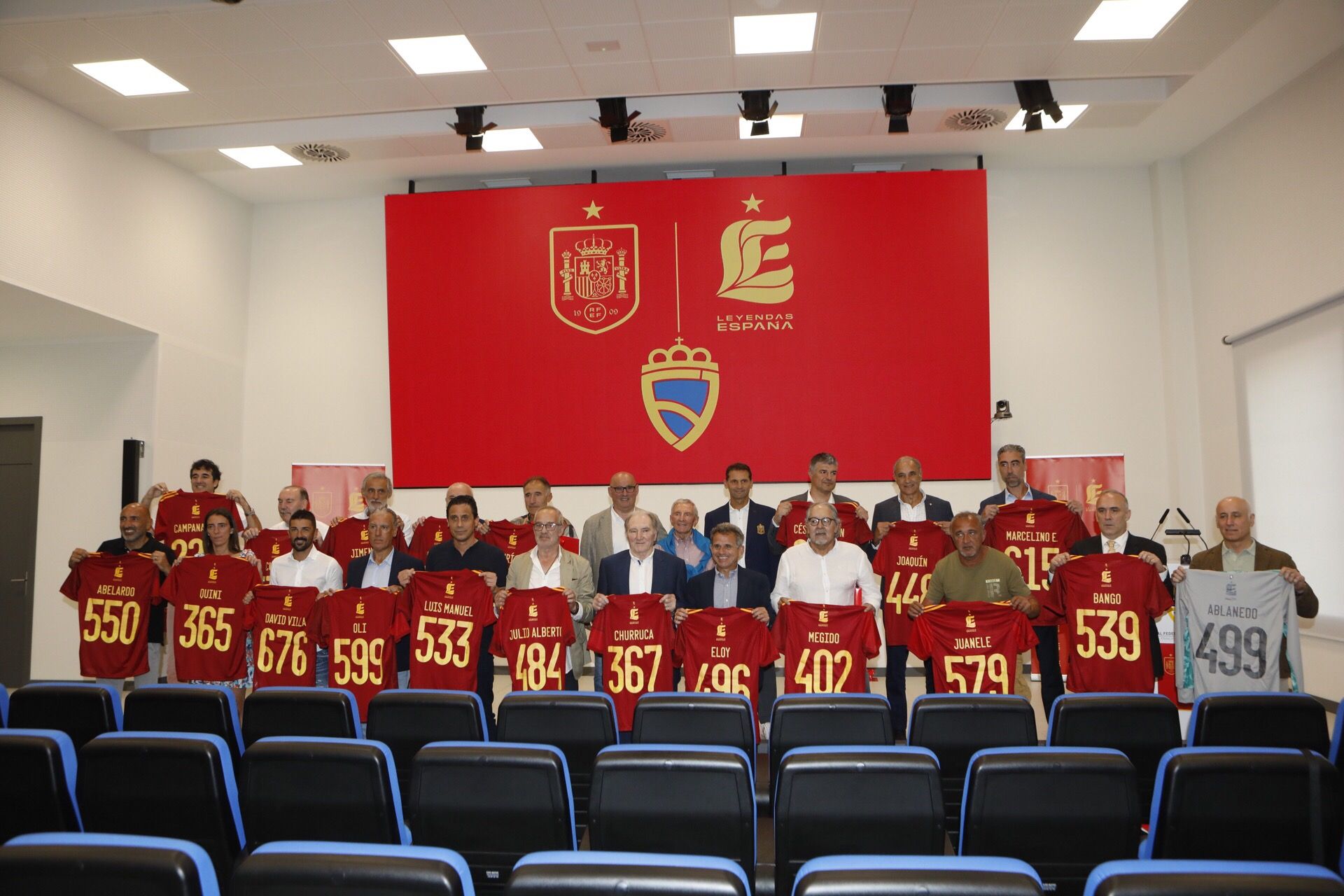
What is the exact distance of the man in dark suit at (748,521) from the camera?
6.14 meters

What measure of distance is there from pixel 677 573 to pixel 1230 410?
601 cm

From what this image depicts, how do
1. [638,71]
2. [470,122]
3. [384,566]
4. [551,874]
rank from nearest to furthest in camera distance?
[551,874] → [384,566] → [638,71] → [470,122]

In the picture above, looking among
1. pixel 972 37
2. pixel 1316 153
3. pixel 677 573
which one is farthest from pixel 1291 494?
pixel 677 573

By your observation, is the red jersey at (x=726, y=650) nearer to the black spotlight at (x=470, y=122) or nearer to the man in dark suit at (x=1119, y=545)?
the man in dark suit at (x=1119, y=545)

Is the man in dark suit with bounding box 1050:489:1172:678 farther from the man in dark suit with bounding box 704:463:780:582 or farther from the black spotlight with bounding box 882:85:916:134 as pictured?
the black spotlight with bounding box 882:85:916:134

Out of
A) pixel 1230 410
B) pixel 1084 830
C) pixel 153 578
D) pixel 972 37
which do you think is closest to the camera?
pixel 1084 830

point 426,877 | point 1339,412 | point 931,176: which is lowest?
point 426,877

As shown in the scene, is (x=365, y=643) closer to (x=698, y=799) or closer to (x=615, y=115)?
(x=698, y=799)

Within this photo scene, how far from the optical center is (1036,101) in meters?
7.07

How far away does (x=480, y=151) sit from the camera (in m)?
8.62

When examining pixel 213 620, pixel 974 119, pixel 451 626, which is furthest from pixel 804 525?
pixel 974 119

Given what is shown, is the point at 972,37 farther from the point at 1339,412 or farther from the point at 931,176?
the point at 1339,412

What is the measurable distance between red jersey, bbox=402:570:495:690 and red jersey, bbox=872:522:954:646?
2403 mm

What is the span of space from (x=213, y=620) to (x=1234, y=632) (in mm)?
5871
